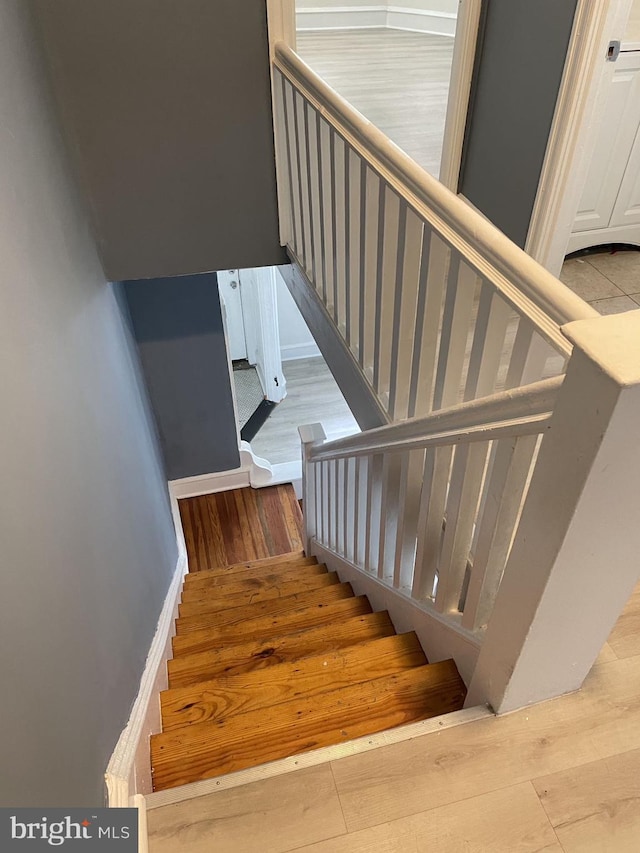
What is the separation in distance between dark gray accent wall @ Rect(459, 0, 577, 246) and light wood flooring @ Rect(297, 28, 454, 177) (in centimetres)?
105

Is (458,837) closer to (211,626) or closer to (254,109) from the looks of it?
(211,626)

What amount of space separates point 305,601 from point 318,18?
24.2 ft

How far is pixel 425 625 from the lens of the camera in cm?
169

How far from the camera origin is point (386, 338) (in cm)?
182

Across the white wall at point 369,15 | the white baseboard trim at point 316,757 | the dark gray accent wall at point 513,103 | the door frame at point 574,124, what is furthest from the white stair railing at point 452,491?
the white wall at point 369,15

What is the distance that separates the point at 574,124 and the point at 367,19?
631 centimetres

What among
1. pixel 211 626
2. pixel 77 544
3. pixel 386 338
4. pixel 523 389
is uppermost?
pixel 523 389

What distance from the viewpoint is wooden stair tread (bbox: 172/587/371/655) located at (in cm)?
231

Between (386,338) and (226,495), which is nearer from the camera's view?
(386,338)

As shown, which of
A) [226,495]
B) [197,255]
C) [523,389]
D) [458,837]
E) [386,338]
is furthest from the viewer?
[226,495]

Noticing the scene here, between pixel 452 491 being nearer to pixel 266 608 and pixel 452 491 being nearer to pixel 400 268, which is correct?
pixel 400 268

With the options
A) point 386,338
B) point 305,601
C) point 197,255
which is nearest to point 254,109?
point 197,255

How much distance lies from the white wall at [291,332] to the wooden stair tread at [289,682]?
4.90m

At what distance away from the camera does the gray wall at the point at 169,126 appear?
2.13 m
